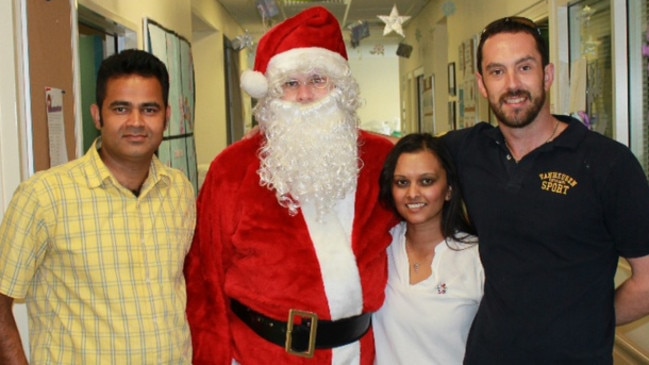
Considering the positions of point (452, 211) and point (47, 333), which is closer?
point (47, 333)

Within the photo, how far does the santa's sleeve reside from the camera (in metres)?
1.92

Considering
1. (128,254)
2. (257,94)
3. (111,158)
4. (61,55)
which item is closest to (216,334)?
(128,254)

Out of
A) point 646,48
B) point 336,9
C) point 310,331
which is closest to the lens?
point 310,331

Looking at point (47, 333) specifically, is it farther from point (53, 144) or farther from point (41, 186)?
point (53, 144)

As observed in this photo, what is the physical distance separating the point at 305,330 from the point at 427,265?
16.6 inches

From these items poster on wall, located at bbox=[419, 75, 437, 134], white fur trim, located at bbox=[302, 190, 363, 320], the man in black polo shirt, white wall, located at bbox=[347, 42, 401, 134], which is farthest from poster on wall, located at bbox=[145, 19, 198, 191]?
white wall, located at bbox=[347, 42, 401, 134]

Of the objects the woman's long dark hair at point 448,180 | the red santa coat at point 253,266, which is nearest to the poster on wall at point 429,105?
the woman's long dark hair at point 448,180

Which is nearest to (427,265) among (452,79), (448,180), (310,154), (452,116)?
(448,180)

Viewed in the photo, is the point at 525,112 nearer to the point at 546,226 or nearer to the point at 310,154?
the point at 546,226

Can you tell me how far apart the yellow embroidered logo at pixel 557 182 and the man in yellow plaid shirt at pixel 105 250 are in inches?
39.3

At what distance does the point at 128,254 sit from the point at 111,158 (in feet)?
0.85

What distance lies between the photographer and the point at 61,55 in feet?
8.40

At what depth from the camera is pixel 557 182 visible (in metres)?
1.64

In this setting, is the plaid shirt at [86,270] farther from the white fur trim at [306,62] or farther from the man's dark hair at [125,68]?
the white fur trim at [306,62]
